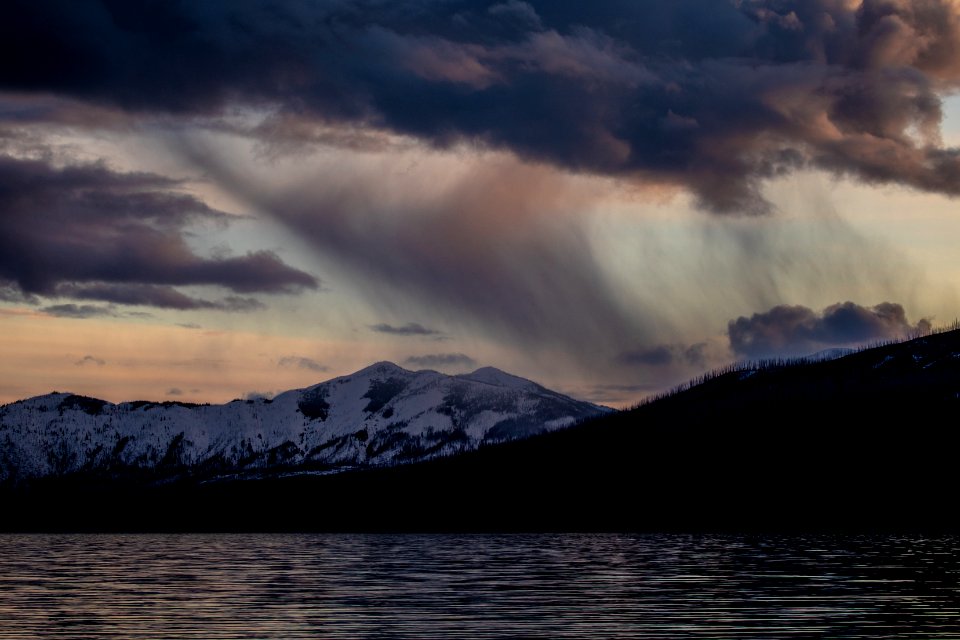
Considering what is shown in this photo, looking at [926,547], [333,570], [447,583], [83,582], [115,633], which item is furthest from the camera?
[926,547]

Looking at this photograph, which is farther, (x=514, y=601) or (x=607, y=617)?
(x=514, y=601)

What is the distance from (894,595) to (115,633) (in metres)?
40.2

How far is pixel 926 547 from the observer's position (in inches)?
5217

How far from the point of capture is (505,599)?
6781 centimetres

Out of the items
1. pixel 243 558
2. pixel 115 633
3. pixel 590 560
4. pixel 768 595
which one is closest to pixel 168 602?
pixel 115 633

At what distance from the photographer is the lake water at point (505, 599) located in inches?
2078

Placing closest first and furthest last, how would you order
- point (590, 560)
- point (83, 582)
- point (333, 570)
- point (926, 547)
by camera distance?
point (83, 582) < point (333, 570) < point (590, 560) < point (926, 547)

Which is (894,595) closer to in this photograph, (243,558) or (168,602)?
(168,602)

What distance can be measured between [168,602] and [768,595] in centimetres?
3341

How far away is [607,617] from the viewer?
56906 mm

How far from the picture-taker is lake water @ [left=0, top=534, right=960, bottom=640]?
5278 cm

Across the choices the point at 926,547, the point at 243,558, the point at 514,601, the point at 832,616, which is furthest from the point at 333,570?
the point at 926,547

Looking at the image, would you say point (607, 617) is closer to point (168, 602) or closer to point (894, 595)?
point (894, 595)

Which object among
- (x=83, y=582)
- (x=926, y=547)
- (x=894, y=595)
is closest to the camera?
(x=894, y=595)
